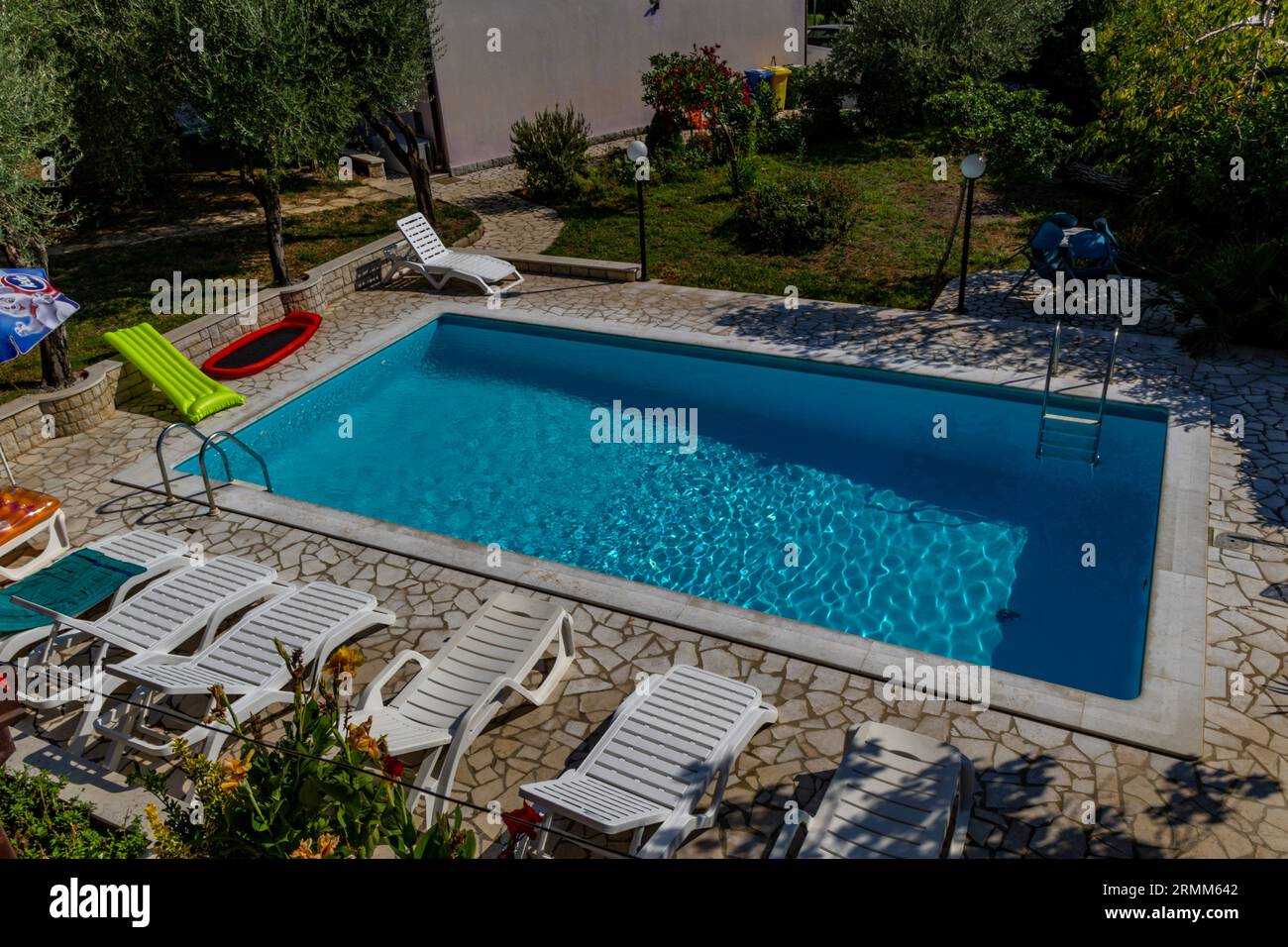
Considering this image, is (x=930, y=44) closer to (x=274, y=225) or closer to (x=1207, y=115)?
(x=1207, y=115)

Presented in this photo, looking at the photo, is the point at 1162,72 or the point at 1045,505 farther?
the point at 1162,72

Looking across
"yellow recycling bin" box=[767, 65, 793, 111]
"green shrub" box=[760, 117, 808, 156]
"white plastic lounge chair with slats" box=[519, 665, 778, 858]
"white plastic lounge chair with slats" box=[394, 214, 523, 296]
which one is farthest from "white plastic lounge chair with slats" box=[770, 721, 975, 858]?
"yellow recycling bin" box=[767, 65, 793, 111]

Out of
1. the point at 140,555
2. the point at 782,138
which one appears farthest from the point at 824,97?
the point at 140,555

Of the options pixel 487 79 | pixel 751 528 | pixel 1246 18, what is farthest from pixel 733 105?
pixel 751 528

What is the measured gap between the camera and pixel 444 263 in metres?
15.7

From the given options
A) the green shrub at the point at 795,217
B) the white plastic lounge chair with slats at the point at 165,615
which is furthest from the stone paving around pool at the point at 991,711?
the green shrub at the point at 795,217

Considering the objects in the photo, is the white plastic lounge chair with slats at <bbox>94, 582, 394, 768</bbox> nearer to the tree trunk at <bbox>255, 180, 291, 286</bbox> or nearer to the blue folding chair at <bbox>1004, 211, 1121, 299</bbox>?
the tree trunk at <bbox>255, 180, 291, 286</bbox>

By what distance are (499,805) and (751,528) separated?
4604mm

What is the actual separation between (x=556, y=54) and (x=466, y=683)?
19094 millimetres

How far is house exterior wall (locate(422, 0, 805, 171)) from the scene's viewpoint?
20.6 m

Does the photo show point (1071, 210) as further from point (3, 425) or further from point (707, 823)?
point (3, 425)

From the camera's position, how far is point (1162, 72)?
14609 millimetres

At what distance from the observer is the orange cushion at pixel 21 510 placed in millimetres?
9141

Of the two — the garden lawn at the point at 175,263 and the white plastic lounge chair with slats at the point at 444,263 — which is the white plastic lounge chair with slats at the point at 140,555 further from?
the white plastic lounge chair with slats at the point at 444,263
